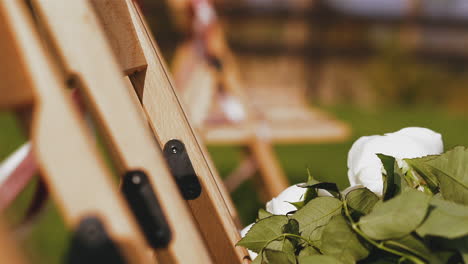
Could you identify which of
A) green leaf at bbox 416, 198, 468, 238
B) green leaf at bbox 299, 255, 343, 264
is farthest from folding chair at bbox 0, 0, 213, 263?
green leaf at bbox 416, 198, 468, 238

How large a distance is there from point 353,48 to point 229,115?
5078 mm

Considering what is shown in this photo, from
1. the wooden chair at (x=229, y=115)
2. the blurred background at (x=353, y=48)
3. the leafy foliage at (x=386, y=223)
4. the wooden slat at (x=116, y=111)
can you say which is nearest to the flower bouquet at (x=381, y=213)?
the leafy foliage at (x=386, y=223)

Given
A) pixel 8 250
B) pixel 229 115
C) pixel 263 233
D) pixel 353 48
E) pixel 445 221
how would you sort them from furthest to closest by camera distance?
pixel 353 48
pixel 229 115
pixel 263 233
pixel 445 221
pixel 8 250

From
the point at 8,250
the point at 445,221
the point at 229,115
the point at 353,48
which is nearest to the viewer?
the point at 8,250

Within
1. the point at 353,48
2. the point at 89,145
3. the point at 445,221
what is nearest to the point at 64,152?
the point at 89,145

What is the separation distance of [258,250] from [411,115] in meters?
5.86

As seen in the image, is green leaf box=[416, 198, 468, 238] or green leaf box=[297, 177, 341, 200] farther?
green leaf box=[297, 177, 341, 200]

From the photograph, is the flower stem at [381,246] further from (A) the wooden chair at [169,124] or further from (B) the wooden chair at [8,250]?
(B) the wooden chair at [8,250]

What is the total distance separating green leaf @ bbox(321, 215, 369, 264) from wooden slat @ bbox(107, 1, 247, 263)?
16 centimetres

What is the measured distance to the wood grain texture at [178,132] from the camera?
755 millimetres

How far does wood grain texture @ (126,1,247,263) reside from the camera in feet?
2.48

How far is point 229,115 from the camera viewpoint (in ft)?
7.66

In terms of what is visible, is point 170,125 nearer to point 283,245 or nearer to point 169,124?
point 169,124

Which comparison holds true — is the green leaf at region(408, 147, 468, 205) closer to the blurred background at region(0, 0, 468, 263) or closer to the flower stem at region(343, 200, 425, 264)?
the flower stem at region(343, 200, 425, 264)
